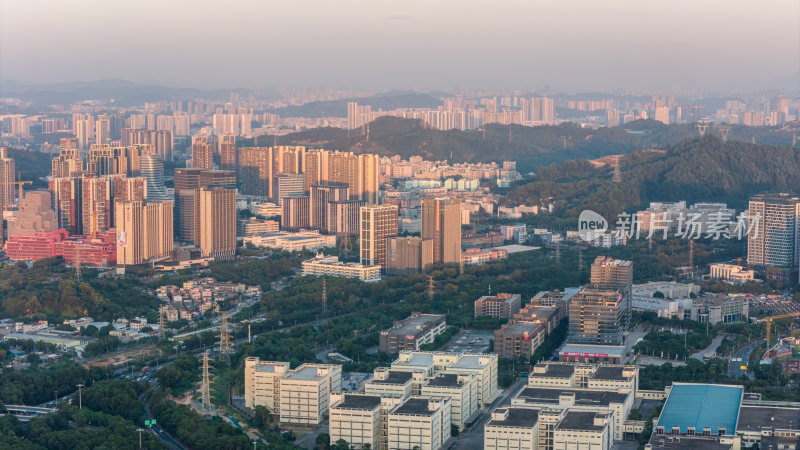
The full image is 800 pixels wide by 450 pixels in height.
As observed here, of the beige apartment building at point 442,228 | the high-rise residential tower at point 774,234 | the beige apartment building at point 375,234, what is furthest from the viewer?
the beige apartment building at point 375,234

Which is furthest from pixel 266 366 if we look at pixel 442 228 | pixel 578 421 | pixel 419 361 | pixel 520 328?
pixel 442 228

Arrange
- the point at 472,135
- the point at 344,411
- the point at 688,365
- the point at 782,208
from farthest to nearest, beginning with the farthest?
1. the point at 472,135
2. the point at 782,208
3. the point at 688,365
4. the point at 344,411

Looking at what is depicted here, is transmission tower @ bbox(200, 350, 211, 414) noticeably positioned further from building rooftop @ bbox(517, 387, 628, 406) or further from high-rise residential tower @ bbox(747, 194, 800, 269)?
high-rise residential tower @ bbox(747, 194, 800, 269)

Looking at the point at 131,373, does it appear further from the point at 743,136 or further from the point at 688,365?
the point at 743,136

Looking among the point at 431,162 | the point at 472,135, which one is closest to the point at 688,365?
the point at 431,162

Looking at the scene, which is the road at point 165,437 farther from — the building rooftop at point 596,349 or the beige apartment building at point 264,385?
the building rooftop at point 596,349

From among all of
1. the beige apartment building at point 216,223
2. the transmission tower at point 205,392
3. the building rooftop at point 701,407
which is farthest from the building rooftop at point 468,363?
the beige apartment building at point 216,223

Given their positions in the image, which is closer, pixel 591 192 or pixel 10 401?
pixel 10 401
